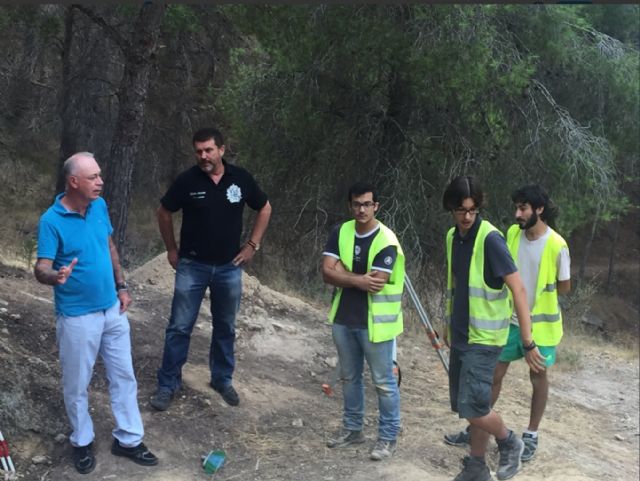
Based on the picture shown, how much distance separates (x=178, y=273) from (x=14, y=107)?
14.2 metres

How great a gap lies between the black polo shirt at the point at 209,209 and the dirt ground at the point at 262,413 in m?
1.11

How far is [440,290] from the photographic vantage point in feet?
39.4

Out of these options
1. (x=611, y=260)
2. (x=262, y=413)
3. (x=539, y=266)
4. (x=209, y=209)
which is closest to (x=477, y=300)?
(x=539, y=266)

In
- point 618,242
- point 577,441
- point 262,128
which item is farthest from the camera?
point 618,242

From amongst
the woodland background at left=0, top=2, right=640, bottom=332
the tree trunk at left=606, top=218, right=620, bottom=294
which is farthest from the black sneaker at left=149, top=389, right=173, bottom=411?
the tree trunk at left=606, top=218, right=620, bottom=294

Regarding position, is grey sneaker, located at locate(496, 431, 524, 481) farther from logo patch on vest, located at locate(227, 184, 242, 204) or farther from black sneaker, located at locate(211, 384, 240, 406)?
logo patch on vest, located at locate(227, 184, 242, 204)

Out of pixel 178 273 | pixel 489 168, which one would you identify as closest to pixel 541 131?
pixel 489 168

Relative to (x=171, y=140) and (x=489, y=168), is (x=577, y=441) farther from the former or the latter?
(x=171, y=140)

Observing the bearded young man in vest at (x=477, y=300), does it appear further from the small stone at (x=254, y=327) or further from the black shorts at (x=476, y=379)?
the small stone at (x=254, y=327)

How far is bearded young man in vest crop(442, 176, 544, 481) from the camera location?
429cm

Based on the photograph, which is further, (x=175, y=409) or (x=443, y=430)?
(x=443, y=430)

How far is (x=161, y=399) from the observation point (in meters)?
5.28

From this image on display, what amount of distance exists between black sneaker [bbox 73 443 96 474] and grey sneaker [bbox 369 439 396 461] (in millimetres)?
1691

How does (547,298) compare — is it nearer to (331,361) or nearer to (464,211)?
(464,211)
